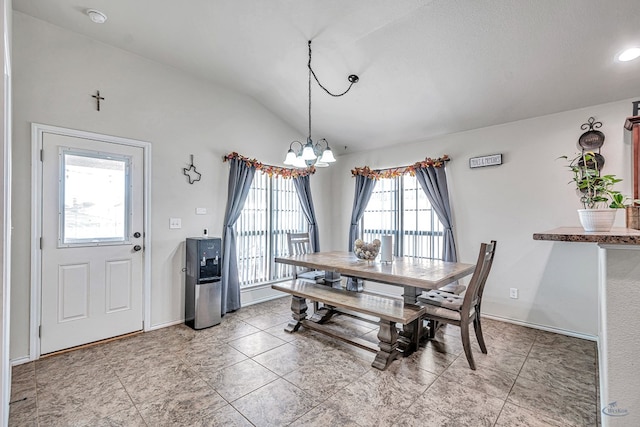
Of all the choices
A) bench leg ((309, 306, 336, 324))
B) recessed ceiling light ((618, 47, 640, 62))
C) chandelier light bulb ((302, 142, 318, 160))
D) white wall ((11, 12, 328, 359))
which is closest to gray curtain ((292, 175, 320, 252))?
white wall ((11, 12, 328, 359))

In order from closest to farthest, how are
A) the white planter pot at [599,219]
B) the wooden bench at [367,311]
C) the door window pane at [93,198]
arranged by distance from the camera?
1. the white planter pot at [599,219]
2. the wooden bench at [367,311]
3. the door window pane at [93,198]

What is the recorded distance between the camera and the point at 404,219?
4652 millimetres

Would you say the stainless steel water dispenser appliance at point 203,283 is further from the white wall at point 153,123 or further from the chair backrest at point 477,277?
the chair backrest at point 477,277

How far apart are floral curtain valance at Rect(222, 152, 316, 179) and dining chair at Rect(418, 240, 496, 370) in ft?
8.66

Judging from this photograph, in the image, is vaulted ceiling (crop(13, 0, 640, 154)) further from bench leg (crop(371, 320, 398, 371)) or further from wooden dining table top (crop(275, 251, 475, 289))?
bench leg (crop(371, 320, 398, 371))

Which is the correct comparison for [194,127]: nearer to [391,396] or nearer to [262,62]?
[262,62]

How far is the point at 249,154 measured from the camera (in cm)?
427

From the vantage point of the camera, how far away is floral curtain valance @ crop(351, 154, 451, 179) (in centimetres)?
407

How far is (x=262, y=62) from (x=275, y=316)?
316cm

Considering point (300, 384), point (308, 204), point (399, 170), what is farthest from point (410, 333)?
point (308, 204)

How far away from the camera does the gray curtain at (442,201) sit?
399 centimetres

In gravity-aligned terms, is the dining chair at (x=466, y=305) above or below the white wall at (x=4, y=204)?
below

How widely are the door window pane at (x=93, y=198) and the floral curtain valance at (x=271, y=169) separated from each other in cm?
125

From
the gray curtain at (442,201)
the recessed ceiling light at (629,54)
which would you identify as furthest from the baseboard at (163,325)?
the recessed ceiling light at (629,54)
